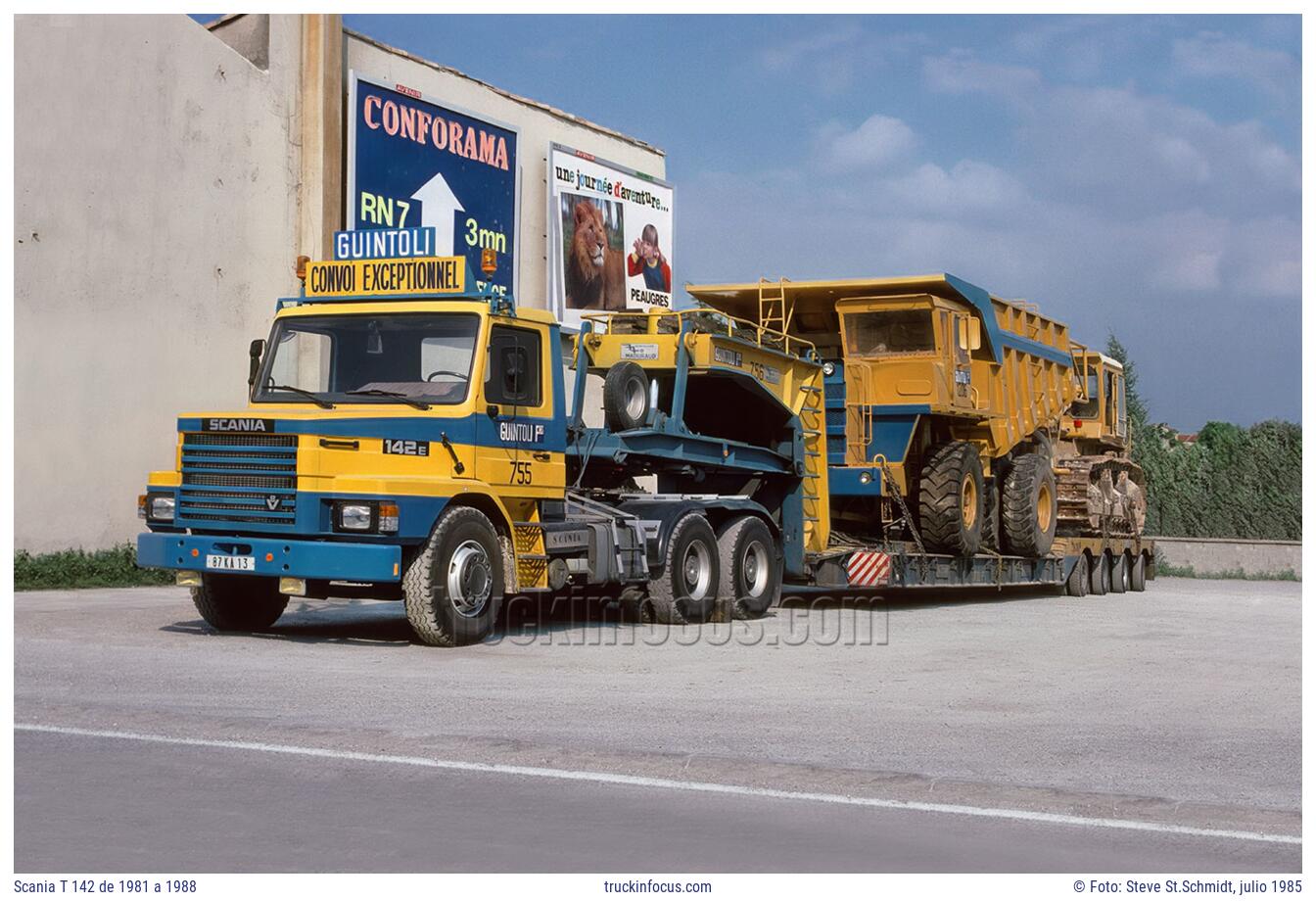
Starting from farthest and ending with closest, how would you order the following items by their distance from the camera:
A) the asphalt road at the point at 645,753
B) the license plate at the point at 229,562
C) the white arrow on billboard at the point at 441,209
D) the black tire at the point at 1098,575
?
the white arrow on billboard at the point at 441,209, the black tire at the point at 1098,575, the license plate at the point at 229,562, the asphalt road at the point at 645,753

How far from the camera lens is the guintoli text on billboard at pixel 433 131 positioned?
2697 cm

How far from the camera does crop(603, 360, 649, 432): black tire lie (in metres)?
15.9

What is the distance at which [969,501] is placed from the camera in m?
20.4

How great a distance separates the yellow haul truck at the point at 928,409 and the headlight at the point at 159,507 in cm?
792

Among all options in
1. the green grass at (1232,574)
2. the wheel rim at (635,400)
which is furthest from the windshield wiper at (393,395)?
the green grass at (1232,574)

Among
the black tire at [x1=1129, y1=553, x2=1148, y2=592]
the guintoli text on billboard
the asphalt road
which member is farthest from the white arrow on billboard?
the asphalt road

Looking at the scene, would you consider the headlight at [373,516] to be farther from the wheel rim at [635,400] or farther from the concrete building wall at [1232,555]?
the concrete building wall at [1232,555]

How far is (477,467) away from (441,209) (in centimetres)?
1523

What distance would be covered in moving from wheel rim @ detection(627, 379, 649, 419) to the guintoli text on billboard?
1210cm

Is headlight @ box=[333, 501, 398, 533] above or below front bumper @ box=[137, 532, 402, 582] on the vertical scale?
above

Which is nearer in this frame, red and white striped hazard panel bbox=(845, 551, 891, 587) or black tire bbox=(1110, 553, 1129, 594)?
red and white striped hazard panel bbox=(845, 551, 891, 587)

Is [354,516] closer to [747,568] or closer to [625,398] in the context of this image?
[625,398]

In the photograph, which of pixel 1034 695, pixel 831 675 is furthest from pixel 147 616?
pixel 1034 695

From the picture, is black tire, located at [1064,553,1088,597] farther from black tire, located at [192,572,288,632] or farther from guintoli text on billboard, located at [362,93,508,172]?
black tire, located at [192,572,288,632]
